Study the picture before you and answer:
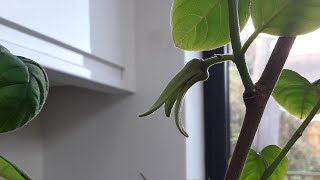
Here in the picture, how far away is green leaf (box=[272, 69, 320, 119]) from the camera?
14.7 inches

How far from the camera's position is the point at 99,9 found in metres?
0.83

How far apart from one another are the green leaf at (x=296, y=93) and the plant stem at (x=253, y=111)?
138 mm

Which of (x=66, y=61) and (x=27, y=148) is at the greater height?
(x=66, y=61)

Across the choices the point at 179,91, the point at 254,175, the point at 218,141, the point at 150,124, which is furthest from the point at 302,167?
the point at 179,91

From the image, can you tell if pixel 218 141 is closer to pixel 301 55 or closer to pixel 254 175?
pixel 301 55

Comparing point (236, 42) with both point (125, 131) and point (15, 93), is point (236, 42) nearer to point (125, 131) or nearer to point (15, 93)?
point (15, 93)

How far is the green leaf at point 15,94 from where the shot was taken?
0.21 m

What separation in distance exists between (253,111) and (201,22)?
118 mm

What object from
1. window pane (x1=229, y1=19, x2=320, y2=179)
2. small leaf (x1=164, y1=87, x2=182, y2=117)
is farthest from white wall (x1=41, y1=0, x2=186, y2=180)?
small leaf (x1=164, y1=87, x2=182, y2=117)

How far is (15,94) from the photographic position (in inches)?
8.3

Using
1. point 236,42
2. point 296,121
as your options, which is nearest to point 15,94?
point 236,42

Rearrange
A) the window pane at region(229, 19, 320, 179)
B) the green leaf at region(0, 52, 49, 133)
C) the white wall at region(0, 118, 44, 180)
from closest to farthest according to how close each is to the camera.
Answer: the green leaf at region(0, 52, 49, 133) → the white wall at region(0, 118, 44, 180) → the window pane at region(229, 19, 320, 179)

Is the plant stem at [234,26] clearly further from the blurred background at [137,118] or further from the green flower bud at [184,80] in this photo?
the blurred background at [137,118]

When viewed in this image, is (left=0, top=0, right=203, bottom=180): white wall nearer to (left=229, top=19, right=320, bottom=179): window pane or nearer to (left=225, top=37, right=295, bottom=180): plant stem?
(left=229, top=19, right=320, bottom=179): window pane
